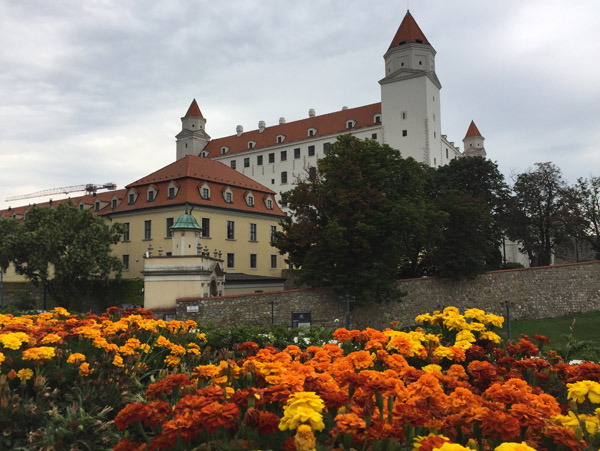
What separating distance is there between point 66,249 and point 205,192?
11.3 m

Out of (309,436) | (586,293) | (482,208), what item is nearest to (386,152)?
(482,208)

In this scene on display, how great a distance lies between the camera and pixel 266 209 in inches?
1759

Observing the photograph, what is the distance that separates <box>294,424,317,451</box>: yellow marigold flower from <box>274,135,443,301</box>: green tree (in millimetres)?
21964

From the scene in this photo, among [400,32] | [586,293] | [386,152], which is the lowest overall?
[586,293]

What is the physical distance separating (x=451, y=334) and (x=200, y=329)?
16.9 feet

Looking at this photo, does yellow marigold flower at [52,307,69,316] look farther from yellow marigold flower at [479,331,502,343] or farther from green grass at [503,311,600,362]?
green grass at [503,311,600,362]

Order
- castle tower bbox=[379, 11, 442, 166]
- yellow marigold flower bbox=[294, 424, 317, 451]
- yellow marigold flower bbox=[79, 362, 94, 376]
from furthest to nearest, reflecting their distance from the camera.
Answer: castle tower bbox=[379, 11, 442, 166] → yellow marigold flower bbox=[79, 362, 94, 376] → yellow marigold flower bbox=[294, 424, 317, 451]

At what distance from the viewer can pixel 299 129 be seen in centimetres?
7588

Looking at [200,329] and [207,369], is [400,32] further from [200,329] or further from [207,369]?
[207,369]

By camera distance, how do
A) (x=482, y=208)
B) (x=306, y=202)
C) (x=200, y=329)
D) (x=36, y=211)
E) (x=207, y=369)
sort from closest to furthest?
(x=207, y=369), (x=200, y=329), (x=306, y=202), (x=482, y=208), (x=36, y=211)

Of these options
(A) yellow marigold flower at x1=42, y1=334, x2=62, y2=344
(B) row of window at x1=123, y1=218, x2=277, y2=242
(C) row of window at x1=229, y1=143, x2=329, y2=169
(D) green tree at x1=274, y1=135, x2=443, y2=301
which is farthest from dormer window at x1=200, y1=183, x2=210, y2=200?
(A) yellow marigold flower at x1=42, y1=334, x2=62, y2=344

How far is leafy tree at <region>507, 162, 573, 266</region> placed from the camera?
151 feet

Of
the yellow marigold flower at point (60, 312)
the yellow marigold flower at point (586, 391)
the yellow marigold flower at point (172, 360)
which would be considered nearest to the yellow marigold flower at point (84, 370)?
the yellow marigold flower at point (172, 360)

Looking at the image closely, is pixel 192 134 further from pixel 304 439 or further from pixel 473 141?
pixel 304 439
